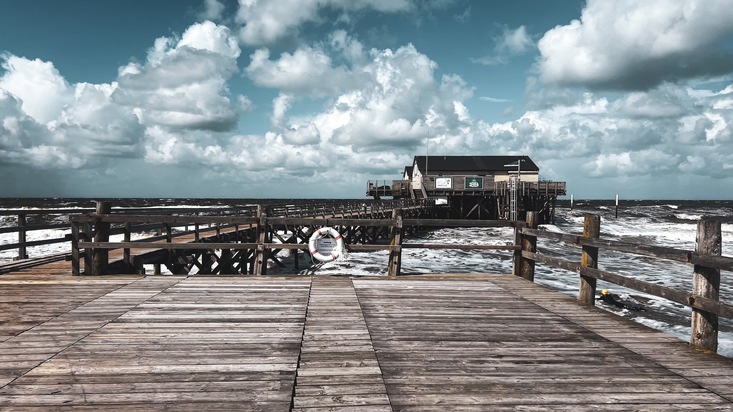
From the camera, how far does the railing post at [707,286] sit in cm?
442

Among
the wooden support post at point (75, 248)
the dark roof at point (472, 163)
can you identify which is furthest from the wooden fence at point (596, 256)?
the dark roof at point (472, 163)

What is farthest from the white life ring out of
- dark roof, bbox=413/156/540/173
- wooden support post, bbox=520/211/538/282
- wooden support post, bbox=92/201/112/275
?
dark roof, bbox=413/156/540/173

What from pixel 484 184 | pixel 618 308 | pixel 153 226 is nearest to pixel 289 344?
pixel 153 226

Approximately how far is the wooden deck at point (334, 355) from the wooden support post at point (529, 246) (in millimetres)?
1651

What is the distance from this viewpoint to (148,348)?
4.07 meters

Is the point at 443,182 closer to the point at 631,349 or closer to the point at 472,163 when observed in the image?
the point at 472,163

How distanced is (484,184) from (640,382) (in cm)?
5169

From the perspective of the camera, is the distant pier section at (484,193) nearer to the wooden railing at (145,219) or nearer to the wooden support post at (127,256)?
the wooden railing at (145,219)

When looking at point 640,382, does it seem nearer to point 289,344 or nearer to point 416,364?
point 416,364

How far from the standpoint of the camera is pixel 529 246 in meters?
8.12

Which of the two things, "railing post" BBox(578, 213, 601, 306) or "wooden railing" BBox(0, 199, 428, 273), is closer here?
"railing post" BBox(578, 213, 601, 306)

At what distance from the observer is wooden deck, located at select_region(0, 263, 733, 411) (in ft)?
10.3

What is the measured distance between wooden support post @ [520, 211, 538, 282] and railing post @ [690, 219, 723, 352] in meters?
3.35

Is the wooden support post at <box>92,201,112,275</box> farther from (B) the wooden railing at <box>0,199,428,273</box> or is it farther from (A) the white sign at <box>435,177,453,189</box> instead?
(A) the white sign at <box>435,177,453,189</box>
